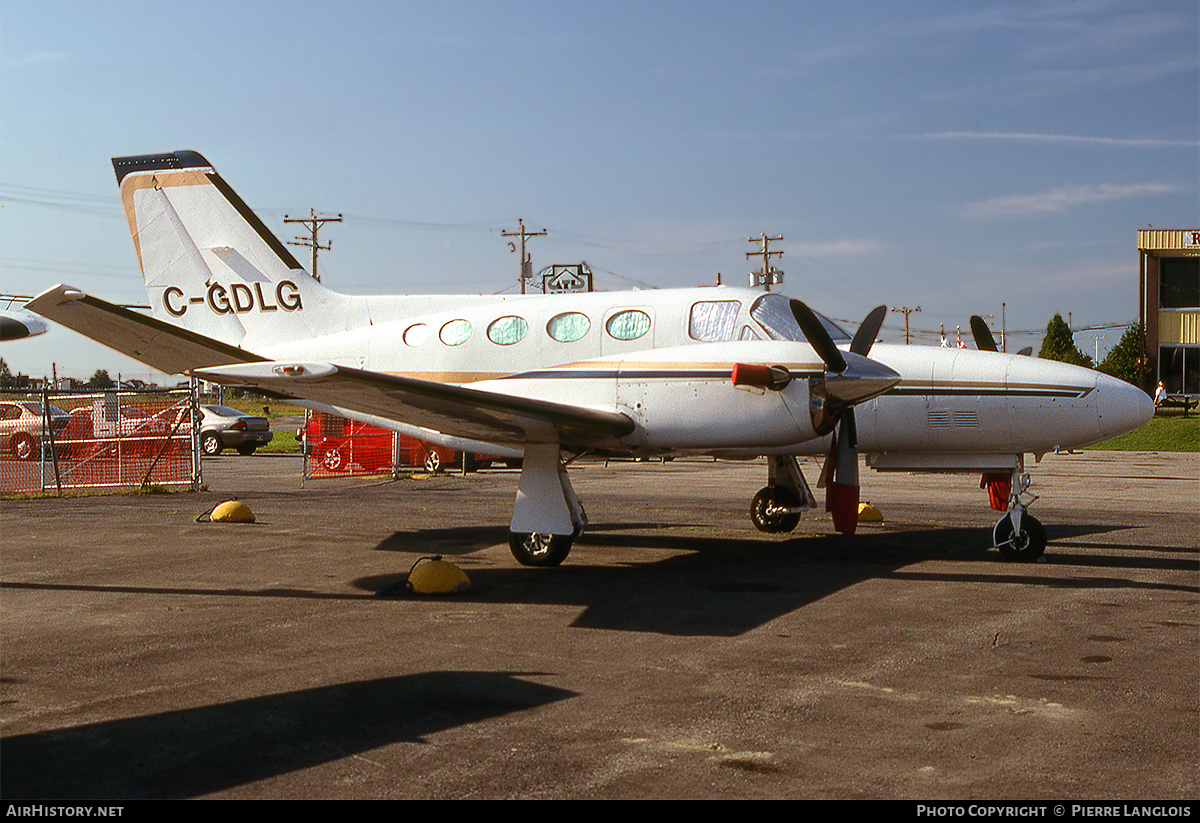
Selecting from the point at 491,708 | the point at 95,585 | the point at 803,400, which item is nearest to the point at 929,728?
the point at 491,708

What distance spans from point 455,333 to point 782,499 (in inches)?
206

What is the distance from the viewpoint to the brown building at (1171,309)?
54719 millimetres

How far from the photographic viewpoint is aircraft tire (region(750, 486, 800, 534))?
1423cm

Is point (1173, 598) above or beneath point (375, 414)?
beneath

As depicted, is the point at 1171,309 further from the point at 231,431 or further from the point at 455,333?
the point at 455,333

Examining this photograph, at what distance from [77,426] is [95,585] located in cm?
1450

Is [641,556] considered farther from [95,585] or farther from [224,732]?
[224,732]

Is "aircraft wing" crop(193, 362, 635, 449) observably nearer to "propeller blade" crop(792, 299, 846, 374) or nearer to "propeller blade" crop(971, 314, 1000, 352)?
"propeller blade" crop(792, 299, 846, 374)

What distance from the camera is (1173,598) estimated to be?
927 cm

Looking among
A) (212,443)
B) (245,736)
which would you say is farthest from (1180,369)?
(245,736)

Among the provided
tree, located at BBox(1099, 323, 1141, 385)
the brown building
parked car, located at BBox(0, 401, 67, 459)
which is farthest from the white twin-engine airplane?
the brown building

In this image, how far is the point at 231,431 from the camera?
1401 inches

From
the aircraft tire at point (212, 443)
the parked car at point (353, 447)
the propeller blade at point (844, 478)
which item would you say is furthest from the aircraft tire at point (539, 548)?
the aircraft tire at point (212, 443)

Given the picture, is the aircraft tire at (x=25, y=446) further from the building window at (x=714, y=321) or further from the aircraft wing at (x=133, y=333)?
the building window at (x=714, y=321)
